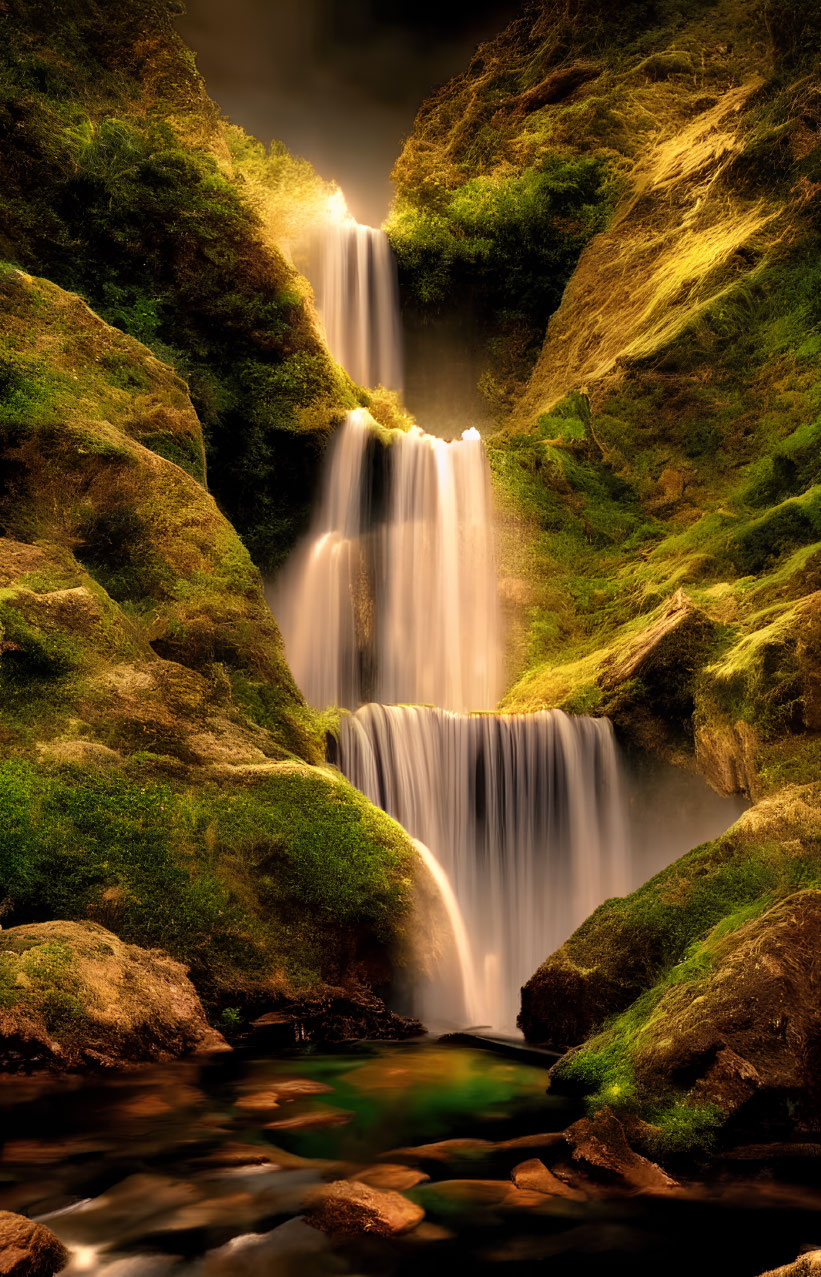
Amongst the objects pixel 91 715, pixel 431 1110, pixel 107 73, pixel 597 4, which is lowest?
pixel 431 1110

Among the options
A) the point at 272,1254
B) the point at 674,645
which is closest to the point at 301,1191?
the point at 272,1254

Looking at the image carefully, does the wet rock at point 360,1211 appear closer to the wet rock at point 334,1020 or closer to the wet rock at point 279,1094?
the wet rock at point 279,1094

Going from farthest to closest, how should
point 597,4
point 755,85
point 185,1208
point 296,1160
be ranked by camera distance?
point 597,4 → point 755,85 → point 296,1160 → point 185,1208

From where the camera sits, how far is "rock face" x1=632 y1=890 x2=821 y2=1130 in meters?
5.10

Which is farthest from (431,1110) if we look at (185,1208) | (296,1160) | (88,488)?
(88,488)

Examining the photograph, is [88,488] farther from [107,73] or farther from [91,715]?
[107,73]

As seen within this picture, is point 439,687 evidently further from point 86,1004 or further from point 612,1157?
point 612,1157

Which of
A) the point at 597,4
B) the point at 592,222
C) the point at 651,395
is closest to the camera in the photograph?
the point at 651,395

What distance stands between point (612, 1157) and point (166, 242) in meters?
15.8

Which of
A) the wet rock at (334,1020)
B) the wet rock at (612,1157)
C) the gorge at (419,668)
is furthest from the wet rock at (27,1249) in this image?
the wet rock at (334,1020)

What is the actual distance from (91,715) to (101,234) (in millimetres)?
10515

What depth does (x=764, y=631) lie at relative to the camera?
417 inches

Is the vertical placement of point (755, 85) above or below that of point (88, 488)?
above

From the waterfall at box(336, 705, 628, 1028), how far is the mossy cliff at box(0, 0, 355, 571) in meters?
6.16
